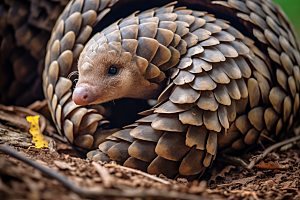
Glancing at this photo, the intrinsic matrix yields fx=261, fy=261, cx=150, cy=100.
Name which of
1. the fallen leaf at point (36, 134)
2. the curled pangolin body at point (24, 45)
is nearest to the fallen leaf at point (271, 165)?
the fallen leaf at point (36, 134)

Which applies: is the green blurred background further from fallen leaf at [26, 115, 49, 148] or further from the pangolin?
fallen leaf at [26, 115, 49, 148]

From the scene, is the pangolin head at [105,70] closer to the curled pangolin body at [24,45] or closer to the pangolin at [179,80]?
the pangolin at [179,80]

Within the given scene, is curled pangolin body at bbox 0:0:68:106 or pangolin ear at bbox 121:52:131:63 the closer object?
pangolin ear at bbox 121:52:131:63

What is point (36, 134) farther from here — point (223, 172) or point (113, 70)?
point (223, 172)

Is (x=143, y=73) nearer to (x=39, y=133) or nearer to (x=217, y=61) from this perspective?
(x=217, y=61)

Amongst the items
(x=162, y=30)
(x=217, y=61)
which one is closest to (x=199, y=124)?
(x=217, y=61)

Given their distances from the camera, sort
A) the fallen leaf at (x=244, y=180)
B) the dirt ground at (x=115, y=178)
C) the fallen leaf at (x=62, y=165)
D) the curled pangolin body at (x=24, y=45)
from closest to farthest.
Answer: the dirt ground at (x=115, y=178) → the fallen leaf at (x=62, y=165) → the fallen leaf at (x=244, y=180) → the curled pangolin body at (x=24, y=45)

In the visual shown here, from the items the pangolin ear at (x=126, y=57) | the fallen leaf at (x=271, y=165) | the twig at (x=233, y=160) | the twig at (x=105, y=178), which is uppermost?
the pangolin ear at (x=126, y=57)

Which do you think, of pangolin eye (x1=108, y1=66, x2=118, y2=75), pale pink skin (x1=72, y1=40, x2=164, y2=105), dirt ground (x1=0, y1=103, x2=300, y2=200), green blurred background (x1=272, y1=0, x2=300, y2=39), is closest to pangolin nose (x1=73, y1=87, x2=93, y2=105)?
pale pink skin (x1=72, y1=40, x2=164, y2=105)
